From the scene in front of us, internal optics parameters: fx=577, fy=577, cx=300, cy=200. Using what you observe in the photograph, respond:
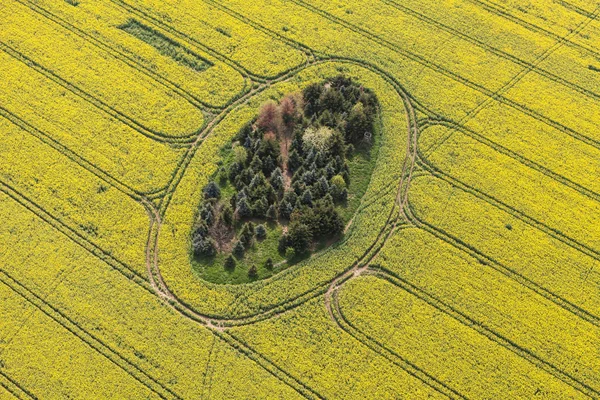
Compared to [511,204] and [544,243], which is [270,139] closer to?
[511,204]

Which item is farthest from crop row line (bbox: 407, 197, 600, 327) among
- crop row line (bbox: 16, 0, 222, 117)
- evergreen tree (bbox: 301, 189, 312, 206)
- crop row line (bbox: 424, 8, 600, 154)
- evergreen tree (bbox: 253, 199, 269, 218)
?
crop row line (bbox: 16, 0, 222, 117)

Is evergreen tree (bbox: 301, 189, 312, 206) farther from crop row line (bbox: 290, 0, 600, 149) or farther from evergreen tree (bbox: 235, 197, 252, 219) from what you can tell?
crop row line (bbox: 290, 0, 600, 149)

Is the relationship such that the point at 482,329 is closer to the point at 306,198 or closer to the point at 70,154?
the point at 306,198

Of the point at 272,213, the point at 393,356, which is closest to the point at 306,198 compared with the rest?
the point at 272,213

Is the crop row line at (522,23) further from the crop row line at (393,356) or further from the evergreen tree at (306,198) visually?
the crop row line at (393,356)

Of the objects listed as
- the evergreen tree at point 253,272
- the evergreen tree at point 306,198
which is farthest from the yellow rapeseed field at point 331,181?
the evergreen tree at point 306,198
